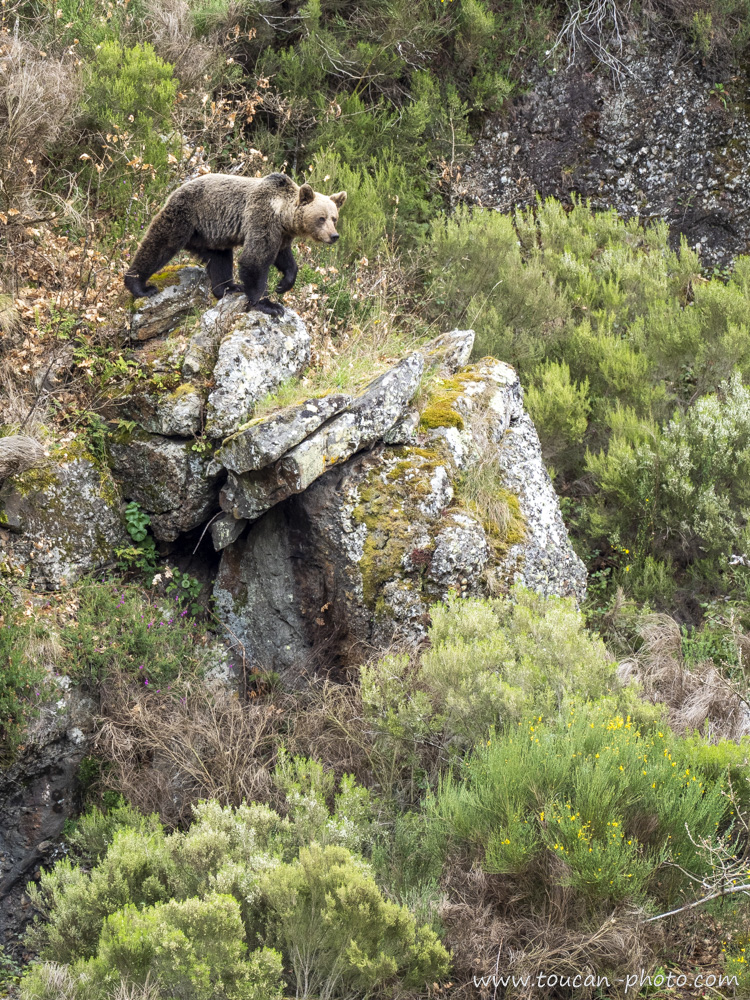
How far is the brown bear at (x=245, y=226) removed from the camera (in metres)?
5.93

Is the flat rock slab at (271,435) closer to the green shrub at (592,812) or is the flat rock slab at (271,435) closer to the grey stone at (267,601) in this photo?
the grey stone at (267,601)

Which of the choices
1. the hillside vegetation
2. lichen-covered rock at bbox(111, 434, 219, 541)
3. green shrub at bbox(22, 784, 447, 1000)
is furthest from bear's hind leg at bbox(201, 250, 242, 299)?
green shrub at bbox(22, 784, 447, 1000)

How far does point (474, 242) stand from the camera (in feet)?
30.1

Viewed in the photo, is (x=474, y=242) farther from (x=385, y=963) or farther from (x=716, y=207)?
(x=385, y=963)

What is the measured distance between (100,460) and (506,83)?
780cm

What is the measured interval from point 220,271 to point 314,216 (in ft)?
3.36

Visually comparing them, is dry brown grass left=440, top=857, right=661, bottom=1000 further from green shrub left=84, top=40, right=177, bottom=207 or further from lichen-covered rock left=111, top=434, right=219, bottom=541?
green shrub left=84, top=40, right=177, bottom=207

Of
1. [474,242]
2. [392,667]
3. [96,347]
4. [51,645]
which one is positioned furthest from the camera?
[474,242]

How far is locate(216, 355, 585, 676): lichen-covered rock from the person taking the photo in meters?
5.81

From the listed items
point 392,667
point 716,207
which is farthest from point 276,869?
point 716,207

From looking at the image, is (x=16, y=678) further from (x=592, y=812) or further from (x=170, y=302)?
(x=592, y=812)

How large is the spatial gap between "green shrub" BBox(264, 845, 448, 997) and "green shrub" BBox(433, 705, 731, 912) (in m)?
0.48

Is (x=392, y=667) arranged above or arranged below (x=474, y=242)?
below

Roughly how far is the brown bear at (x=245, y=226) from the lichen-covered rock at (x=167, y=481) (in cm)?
117
